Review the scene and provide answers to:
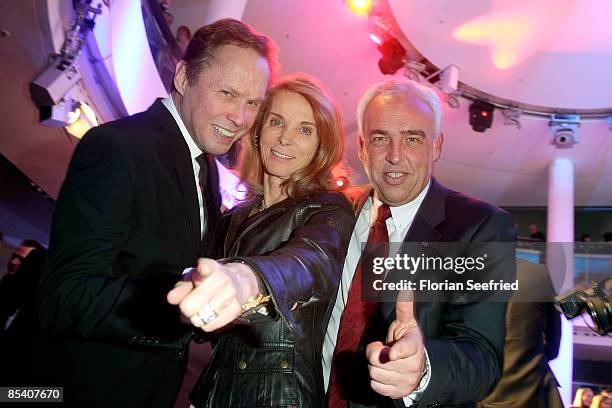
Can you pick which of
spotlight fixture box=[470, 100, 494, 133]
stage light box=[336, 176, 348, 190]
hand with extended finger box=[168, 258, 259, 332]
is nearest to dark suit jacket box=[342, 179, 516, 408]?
stage light box=[336, 176, 348, 190]

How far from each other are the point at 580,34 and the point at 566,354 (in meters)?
4.50

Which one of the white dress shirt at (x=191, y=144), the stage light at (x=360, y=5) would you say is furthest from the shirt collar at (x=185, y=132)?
the stage light at (x=360, y=5)

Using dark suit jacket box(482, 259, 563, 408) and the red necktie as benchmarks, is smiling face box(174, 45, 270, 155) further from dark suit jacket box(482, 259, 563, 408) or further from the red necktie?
dark suit jacket box(482, 259, 563, 408)

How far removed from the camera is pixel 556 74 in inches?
305

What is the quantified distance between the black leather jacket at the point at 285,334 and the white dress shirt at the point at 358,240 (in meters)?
0.17

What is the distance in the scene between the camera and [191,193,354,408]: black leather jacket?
1.36 meters

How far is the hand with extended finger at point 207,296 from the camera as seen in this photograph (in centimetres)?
79

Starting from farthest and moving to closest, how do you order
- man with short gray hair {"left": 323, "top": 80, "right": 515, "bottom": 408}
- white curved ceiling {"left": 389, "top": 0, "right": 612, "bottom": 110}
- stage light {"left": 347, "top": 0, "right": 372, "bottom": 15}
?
stage light {"left": 347, "top": 0, "right": 372, "bottom": 15}
white curved ceiling {"left": 389, "top": 0, "right": 612, "bottom": 110}
man with short gray hair {"left": 323, "top": 80, "right": 515, "bottom": 408}

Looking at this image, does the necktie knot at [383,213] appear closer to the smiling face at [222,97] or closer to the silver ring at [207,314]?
the smiling face at [222,97]

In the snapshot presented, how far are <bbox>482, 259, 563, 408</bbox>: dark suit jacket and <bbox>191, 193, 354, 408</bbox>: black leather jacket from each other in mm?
1399

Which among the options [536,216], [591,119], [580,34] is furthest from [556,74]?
[536,216]

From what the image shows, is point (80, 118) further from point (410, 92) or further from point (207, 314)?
point (207, 314)

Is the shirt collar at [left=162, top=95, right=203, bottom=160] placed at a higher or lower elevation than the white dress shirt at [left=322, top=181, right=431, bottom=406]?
higher

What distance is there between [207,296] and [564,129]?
910 cm
